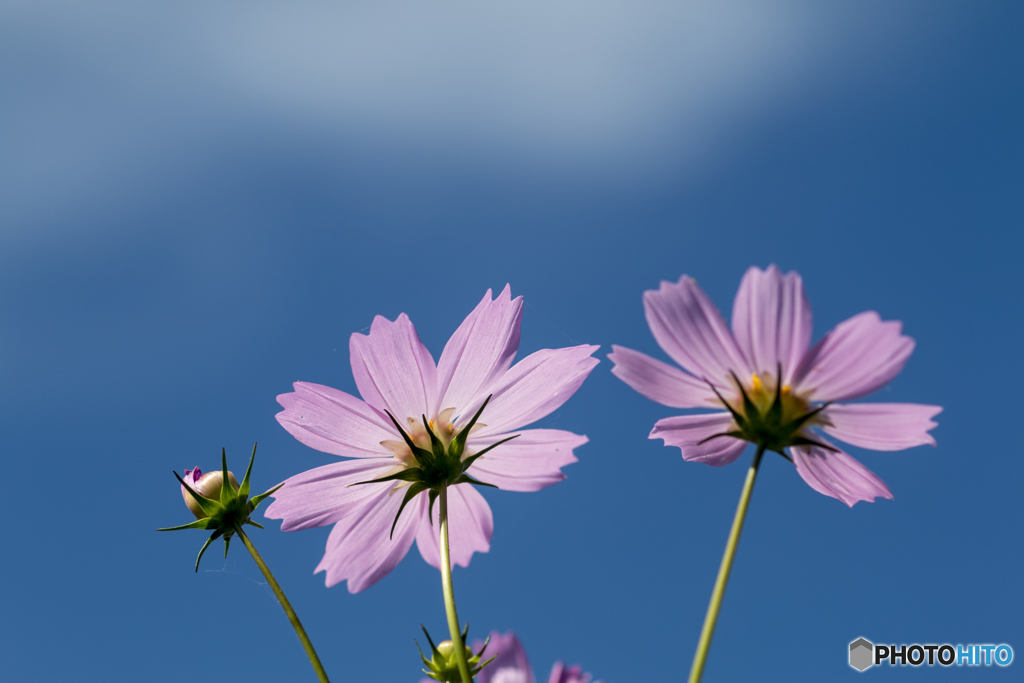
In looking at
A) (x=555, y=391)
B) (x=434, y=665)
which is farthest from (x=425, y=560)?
(x=555, y=391)

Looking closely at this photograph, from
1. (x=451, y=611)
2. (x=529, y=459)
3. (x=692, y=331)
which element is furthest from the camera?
(x=529, y=459)

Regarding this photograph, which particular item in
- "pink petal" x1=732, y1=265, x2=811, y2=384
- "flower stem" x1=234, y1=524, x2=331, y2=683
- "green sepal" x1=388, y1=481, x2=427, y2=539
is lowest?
"flower stem" x1=234, y1=524, x2=331, y2=683

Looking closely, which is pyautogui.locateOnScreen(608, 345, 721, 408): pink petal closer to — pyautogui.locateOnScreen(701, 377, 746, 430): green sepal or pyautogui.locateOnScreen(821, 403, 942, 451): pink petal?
pyautogui.locateOnScreen(701, 377, 746, 430): green sepal

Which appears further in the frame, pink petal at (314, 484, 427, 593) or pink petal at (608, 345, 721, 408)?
pink petal at (314, 484, 427, 593)

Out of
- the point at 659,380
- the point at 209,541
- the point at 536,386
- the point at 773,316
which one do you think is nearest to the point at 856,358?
the point at 773,316

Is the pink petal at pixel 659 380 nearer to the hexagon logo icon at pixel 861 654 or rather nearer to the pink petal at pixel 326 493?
the pink petal at pixel 326 493

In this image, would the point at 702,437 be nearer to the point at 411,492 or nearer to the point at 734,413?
the point at 734,413

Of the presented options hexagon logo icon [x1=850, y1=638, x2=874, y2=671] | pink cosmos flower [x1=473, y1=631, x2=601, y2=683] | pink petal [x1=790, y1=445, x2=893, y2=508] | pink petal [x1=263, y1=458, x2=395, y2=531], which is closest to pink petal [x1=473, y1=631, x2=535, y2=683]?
pink cosmos flower [x1=473, y1=631, x2=601, y2=683]
